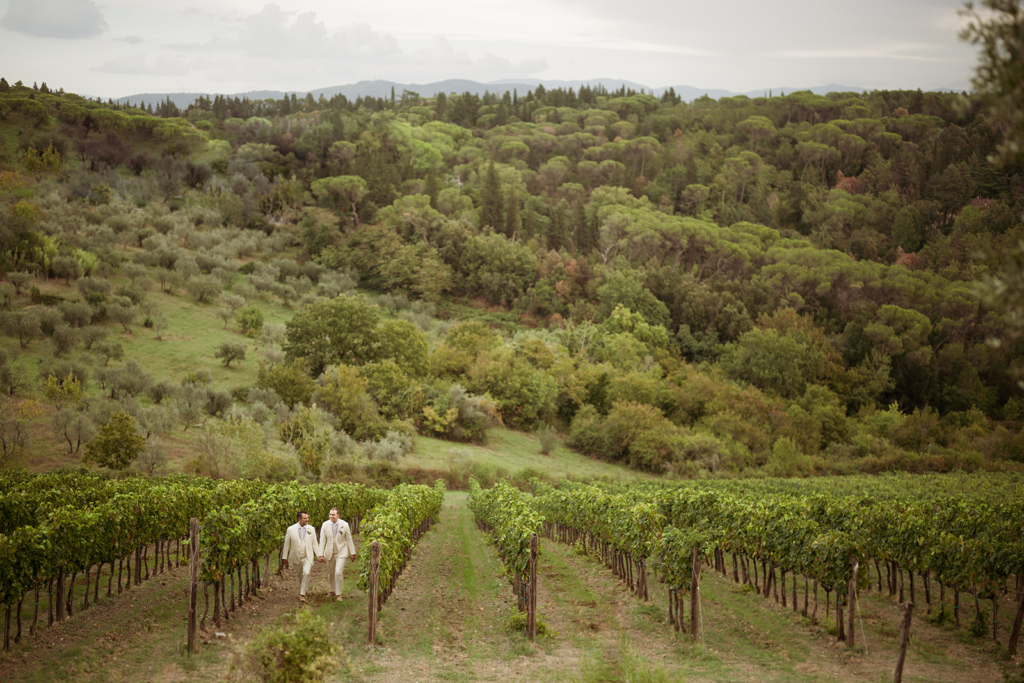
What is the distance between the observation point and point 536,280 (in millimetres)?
87750

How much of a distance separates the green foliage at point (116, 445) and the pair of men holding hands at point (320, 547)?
17.1 meters

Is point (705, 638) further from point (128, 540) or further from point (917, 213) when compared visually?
point (917, 213)

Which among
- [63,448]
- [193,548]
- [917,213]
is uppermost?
[917,213]

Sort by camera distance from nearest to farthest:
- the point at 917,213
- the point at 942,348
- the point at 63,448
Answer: the point at 63,448 < the point at 942,348 < the point at 917,213

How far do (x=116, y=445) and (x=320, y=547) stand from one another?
18201mm

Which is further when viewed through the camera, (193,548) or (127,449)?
(127,449)

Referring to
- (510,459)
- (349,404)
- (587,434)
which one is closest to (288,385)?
(349,404)

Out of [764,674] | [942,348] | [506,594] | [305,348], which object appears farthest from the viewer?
[942,348]

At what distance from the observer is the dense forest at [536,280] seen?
42656 mm

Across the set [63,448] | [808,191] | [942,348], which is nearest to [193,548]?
[63,448]

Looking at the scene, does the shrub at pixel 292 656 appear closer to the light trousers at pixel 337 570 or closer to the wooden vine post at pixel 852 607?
the light trousers at pixel 337 570

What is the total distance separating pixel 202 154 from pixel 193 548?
380 feet

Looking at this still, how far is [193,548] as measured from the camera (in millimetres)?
9977

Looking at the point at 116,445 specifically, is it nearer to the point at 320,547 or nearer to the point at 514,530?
the point at 320,547
